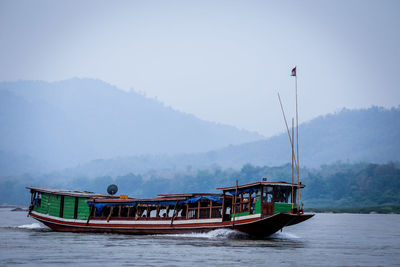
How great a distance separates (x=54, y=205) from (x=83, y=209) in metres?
2.65

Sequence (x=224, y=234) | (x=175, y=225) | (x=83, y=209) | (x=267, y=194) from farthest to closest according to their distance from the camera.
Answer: (x=83, y=209) < (x=175, y=225) < (x=224, y=234) < (x=267, y=194)

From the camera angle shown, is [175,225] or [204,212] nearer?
[204,212]

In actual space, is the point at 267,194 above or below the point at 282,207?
above

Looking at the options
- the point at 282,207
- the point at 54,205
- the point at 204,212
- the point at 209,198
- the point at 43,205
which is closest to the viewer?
the point at 282,207

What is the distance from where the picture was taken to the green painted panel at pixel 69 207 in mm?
35500

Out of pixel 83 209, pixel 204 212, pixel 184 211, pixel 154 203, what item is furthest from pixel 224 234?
pixel 83 209

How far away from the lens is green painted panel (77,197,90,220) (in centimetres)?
3503

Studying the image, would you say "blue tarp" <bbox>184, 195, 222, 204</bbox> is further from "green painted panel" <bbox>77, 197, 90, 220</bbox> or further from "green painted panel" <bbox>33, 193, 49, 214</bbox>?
"green painted panel" <bbox>33, 193, 49, 214</bbox>

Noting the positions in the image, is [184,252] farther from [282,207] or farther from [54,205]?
[54,205]

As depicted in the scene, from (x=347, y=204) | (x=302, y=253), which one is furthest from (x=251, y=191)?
(x=347, y=204)

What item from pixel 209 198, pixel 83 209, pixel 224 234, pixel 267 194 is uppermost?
pixel 267 194

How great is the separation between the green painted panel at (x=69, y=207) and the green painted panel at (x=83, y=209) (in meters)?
0.53

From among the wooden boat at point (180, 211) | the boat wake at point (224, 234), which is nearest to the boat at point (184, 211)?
the wooden boat at point (180, 211)

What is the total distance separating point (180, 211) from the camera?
111 ft
